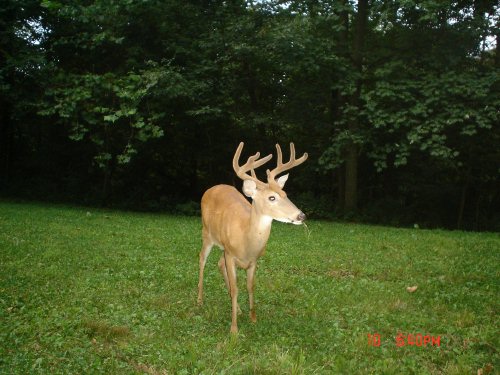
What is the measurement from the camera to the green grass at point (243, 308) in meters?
4.32

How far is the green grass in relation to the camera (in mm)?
4320

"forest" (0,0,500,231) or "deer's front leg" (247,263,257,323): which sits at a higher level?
"forest" (0,0,500,231)

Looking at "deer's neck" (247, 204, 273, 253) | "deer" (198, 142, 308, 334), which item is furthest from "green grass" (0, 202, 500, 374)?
"deer's neck" (247, 204, 273, 253)

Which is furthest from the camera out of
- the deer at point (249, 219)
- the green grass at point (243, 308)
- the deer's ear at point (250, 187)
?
the deer's ear at point (250, 187)

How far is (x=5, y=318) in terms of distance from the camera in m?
5.04

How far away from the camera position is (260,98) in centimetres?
1991

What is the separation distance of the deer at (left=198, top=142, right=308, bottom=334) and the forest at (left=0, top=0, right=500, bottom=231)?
839 centimetres

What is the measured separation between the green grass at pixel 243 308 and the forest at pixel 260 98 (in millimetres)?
5544

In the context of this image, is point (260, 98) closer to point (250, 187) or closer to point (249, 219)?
point (249, 219)

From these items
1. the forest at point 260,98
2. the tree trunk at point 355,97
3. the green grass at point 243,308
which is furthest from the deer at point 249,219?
the tree trunk at point 355,97
